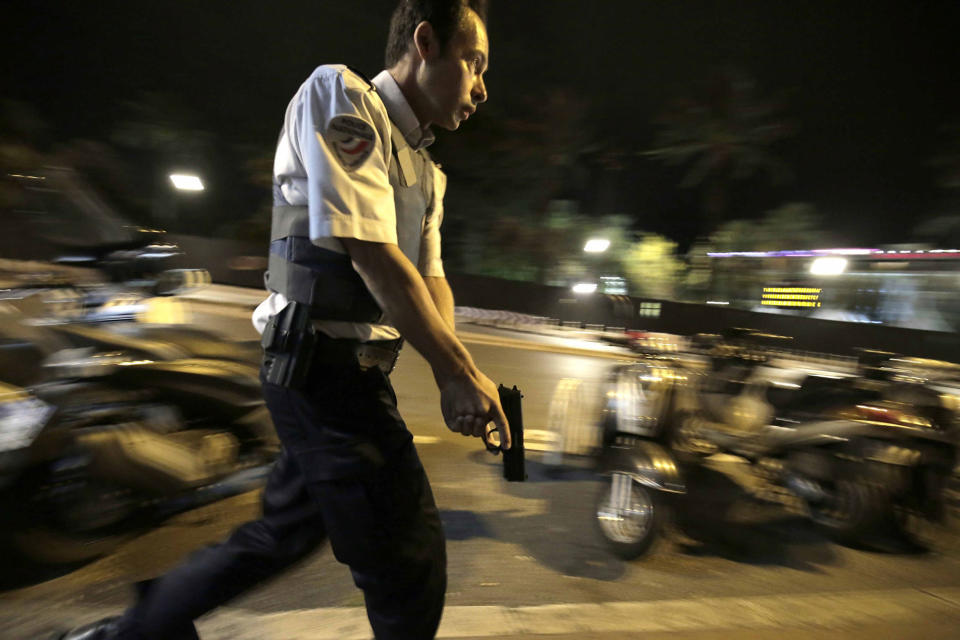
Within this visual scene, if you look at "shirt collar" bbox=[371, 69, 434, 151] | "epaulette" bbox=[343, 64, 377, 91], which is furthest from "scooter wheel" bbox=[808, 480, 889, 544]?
"epaulette" bbox=[343, 64, 377, 91]

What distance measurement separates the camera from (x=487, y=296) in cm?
2134

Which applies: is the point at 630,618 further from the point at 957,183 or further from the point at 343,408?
the point at 957,183

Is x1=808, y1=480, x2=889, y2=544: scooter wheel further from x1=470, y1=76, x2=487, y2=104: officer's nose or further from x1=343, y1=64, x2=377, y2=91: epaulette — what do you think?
x1=343, y1=64, x2=377, y2=91: epaulette

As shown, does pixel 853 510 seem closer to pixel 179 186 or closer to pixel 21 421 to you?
pixel 21 421

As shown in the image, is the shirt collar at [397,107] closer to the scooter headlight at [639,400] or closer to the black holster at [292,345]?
the black holster at [292,345]

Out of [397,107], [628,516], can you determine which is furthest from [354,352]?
[628,516]

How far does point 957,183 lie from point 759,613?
84.6 ft

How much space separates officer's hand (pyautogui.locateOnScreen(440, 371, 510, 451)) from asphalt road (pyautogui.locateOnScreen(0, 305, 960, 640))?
1.37 m

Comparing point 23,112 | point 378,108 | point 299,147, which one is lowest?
point 299,147

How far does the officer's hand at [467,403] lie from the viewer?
1436 mm

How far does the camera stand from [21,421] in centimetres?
252

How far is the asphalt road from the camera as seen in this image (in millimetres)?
2619

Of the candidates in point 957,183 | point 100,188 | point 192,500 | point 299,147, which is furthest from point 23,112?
point 957,183

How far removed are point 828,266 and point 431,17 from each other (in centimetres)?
1501
